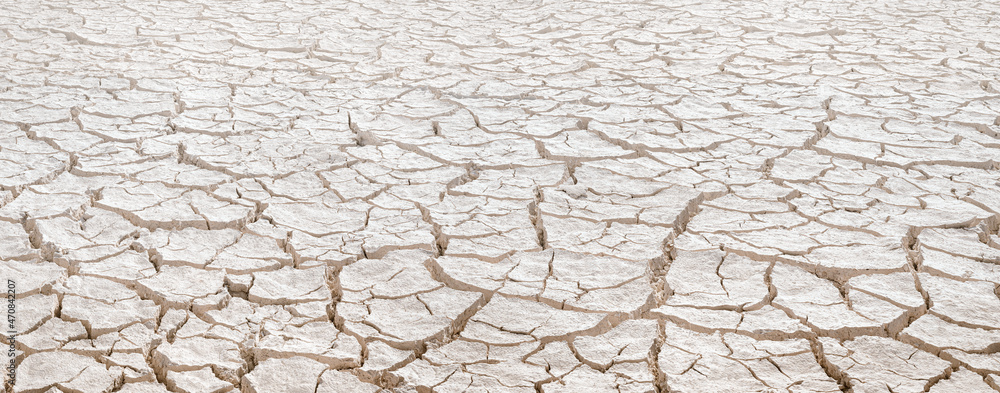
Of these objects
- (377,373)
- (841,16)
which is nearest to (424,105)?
(377,373)

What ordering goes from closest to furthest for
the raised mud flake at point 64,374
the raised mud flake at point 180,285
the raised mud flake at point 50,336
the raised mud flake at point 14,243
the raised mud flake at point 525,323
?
the raised mud flake at point 64,374 → the raised mud flake at point 50,336 → the raised mud flake at point 525,323 → the raised mud flake at point 180,285 → the raised mud flake at point 14,243

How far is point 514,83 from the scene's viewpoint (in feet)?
13.8

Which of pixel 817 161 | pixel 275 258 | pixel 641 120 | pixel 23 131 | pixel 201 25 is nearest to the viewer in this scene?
pixel 275 258

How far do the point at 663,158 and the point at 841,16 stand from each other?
11.0ft

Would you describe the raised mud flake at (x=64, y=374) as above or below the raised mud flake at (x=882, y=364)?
above

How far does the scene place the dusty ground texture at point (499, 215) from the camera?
6.18ft

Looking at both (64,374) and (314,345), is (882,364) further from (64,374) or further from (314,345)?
(64,374)

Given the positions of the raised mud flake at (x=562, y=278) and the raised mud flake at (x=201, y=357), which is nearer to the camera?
the raised mud flake at (x=201, y=357)

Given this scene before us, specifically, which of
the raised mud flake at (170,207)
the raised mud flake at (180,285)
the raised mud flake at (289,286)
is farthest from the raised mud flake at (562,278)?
the raised mud flake at (170,207)

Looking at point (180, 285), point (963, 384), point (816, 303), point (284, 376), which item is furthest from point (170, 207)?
point (963, 384)

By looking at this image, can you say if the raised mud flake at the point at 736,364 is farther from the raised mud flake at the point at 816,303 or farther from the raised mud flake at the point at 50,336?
the raised mud flake at the point at 50,336

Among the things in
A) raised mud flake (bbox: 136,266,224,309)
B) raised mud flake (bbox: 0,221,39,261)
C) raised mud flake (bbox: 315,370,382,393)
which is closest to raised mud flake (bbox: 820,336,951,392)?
raised mud flake (bbox: 315,370,382,393)

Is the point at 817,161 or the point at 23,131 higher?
the point at 23,131

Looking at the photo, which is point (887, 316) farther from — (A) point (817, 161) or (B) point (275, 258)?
(B) point (275, 258)
